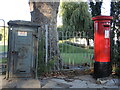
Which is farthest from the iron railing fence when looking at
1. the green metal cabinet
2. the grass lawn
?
the green metal cabinet

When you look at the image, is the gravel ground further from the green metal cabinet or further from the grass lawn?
the grass lawn

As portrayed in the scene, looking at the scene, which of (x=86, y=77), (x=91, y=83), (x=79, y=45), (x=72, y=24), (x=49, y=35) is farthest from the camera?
(x=72, y=24)

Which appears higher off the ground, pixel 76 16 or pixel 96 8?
pixel 76 16

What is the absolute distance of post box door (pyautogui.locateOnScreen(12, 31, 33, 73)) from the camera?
547 centimetres

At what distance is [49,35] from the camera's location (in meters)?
7.44

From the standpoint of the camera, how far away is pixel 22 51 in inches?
217

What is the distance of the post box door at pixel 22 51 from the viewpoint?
5.47 m

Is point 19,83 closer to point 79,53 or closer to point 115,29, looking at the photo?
point 115,29

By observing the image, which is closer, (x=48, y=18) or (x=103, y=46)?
(x=103, y=46)

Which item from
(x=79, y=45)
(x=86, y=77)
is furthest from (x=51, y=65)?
(x=79, y=45)

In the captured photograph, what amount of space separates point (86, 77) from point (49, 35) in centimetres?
238

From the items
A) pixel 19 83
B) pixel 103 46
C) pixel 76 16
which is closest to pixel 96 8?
pixel 103 46

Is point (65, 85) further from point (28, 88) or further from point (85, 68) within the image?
point (85, 68)

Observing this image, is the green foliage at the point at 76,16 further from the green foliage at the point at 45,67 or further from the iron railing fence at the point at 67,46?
the green foliage at the point at 45,67
